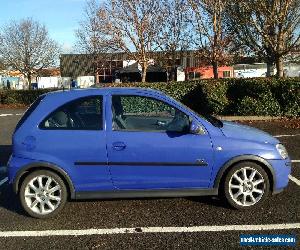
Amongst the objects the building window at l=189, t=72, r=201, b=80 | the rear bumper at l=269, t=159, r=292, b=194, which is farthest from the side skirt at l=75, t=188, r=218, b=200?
the building window at l=189, t=72, r=201, b=80

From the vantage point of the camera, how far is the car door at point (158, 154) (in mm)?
4816

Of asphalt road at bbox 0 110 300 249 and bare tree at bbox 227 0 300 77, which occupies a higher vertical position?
bare tree at bbox 227 0 300 77

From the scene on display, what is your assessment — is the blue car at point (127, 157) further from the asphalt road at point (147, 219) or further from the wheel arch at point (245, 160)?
the asphalt road at point (147, 219)

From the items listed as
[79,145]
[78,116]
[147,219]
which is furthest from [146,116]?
[147,219]

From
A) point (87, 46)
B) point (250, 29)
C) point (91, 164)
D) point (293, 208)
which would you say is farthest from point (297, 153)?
point (87, 46)

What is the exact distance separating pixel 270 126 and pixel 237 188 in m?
7.88

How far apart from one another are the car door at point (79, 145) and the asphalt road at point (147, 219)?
0.44 metres

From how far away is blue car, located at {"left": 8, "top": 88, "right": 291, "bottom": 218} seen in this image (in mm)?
4824

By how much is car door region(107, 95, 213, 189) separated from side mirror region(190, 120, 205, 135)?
0.14ft

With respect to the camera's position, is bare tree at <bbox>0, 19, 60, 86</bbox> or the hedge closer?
the hedge

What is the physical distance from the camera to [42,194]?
4.92 meters

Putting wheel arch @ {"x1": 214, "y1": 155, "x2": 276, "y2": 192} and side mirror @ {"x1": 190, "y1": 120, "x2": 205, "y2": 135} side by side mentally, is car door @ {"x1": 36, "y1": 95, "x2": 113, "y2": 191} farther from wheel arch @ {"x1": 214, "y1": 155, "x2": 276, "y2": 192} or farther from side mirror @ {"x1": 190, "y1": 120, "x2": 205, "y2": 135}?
wheel arch @ {"x1": 214, "y1": 155, "x2": 276, "y2": 192}

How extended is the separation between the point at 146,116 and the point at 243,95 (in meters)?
9.57

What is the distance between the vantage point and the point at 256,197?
16.5ft
